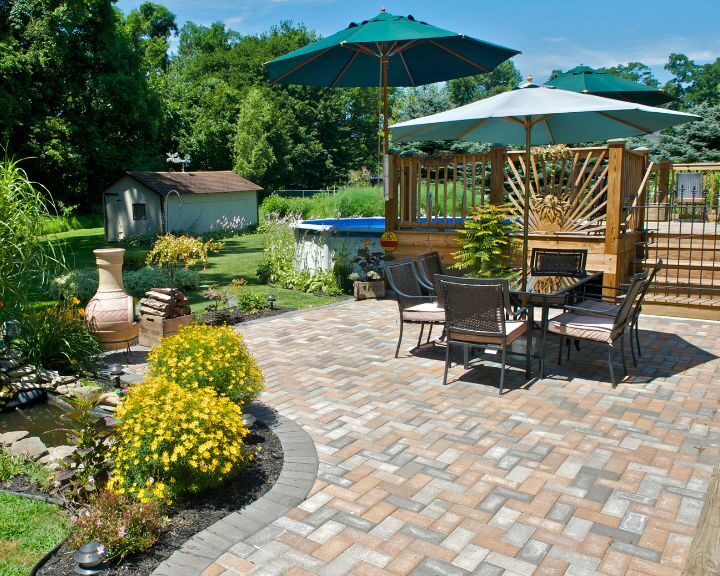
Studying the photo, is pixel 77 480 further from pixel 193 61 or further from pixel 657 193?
pixel 193 61

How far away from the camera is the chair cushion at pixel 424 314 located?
228 inches

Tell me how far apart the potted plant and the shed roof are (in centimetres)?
1216

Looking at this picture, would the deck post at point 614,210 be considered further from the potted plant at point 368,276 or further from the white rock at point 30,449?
the white rock at point 30,449

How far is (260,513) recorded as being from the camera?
10.5 feet

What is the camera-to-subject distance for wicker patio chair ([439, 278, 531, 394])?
493 centimetres

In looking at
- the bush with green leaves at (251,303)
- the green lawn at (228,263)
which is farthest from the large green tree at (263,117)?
the bush with green leaves at (251,303)

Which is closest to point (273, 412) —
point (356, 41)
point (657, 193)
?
point (356, 41)

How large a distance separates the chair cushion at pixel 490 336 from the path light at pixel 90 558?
3.32 metres

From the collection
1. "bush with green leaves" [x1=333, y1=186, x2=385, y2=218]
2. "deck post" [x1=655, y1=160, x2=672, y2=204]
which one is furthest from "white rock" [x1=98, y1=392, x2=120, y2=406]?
"bush with green leaves" [x1=333, y1=186, x2=385, y2=218]

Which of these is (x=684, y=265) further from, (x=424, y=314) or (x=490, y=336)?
(x=490, y=336)

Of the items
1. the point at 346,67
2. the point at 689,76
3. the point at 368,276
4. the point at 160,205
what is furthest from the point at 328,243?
the point at 689,76

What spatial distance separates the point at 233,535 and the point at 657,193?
36.4 ft

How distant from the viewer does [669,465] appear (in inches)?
146

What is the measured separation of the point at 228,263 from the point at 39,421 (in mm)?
9779
